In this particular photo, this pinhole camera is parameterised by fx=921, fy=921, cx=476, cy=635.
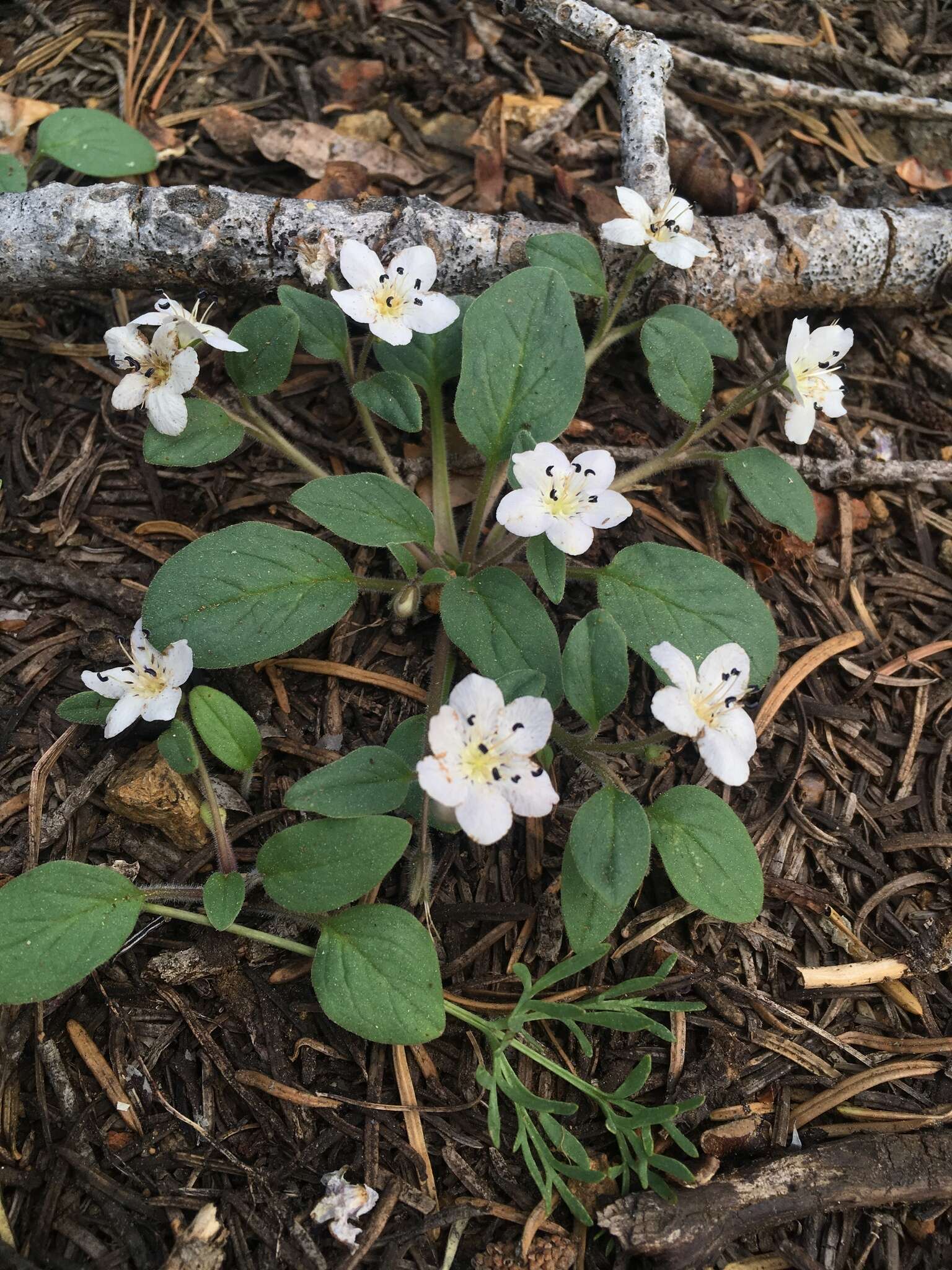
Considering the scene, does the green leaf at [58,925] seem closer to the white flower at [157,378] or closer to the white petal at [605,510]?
the white flower at [157,378]

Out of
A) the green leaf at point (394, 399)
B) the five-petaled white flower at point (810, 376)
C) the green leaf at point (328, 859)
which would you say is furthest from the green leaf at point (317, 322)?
the green leaf at point (328, 859)

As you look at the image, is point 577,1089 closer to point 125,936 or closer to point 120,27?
point 125,936

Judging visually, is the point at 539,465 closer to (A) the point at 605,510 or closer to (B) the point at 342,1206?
(A) the point at 605,510

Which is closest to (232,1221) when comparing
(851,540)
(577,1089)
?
(577,1089)

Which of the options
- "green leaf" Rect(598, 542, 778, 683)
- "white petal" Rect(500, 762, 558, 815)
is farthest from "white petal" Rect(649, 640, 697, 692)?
"white petal" Rect(500, 762, 558, 815)

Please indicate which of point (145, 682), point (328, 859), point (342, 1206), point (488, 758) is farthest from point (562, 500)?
point (342, 1206)

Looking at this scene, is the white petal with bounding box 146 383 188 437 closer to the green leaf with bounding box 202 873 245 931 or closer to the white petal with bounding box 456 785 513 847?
the green leaf with bounding box 202 873 245 931
